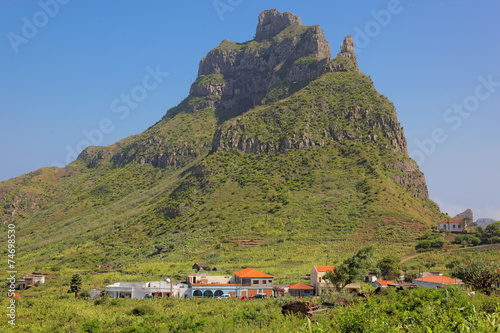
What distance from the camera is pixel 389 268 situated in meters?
78.2

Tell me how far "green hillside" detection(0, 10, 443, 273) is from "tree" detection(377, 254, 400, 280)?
45.5 feet

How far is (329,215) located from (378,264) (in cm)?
3557

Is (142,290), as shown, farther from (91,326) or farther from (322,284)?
(322,284)

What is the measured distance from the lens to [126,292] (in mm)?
65688

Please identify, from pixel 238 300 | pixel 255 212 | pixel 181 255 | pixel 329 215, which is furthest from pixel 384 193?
pixel 238 300

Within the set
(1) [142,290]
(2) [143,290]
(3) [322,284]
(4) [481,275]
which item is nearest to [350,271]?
(3) [322,284]

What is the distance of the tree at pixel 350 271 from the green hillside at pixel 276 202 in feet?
66.5

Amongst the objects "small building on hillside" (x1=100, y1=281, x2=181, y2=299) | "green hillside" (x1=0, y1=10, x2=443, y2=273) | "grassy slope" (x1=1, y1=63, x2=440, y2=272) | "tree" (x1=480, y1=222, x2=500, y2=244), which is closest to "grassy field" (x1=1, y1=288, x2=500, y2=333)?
"small building on hillside" (x1=100, y1=281, x2=181, y2=299)

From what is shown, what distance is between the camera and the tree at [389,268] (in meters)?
77.9

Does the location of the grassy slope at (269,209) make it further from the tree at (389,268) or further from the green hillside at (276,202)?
the tree at (389,268)

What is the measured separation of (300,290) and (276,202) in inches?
2473

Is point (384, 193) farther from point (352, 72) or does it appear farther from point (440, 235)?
point (352, 72)

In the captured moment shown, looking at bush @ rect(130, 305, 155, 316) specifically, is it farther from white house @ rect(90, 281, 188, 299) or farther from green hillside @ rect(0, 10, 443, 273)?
green hillside @ rect(0, 10, 443, 273)

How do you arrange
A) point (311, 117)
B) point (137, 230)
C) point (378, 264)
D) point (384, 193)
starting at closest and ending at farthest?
1. point (378, 264)
2. point (384, 193)
3. point (137, 230)
4. point (311, 117)
